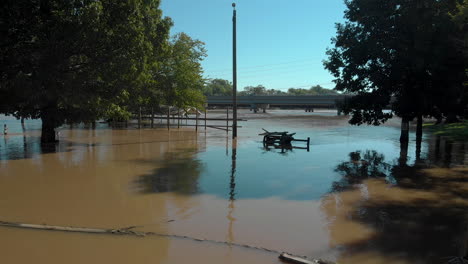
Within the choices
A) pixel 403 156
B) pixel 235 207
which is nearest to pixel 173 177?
pixel 235 207

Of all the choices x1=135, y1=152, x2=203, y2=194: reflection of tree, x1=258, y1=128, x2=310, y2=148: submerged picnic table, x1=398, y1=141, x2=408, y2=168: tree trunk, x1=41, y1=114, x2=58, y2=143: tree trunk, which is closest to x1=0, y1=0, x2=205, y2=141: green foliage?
x1=41, y1=114, x2=58, y2=143: tree trunk

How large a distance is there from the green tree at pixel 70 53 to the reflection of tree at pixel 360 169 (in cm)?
1122

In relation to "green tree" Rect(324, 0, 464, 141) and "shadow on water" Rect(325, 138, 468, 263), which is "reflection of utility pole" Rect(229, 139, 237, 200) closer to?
"shadow on water" Rect(325, 138, 468, 263)

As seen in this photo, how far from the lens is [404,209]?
30.2ft

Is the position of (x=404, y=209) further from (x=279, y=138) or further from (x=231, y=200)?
(x=279, y=138)

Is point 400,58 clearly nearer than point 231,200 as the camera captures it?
No

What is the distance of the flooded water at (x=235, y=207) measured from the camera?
255 inches

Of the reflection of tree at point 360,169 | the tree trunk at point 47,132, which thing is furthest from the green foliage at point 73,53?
the reflection of tree at point 360,169

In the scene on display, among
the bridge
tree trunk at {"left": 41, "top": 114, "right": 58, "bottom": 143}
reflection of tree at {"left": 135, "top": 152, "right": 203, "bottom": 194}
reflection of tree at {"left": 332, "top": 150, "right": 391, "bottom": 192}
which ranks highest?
the bridge

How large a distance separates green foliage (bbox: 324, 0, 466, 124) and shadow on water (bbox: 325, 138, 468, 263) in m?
4.89

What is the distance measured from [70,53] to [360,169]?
46.3 ft

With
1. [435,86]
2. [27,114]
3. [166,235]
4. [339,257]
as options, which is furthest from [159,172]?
[435,86]

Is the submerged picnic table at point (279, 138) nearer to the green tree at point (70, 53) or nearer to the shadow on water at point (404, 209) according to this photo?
the shadow on water at point (404, 209)

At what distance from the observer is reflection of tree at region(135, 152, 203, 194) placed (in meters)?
11.0
